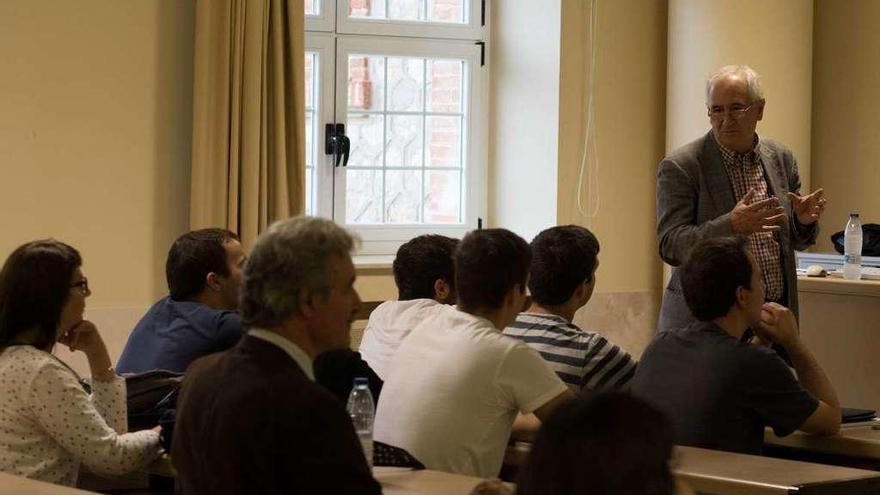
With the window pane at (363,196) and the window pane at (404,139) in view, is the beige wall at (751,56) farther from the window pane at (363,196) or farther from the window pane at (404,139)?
the window pane at (363,196)

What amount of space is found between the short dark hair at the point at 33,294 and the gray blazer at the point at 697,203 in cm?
199

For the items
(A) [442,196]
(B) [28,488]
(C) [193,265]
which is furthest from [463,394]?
(A) [442,196]

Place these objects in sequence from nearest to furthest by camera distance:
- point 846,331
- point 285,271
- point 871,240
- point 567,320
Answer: point 285,271, point 567,320, point 846,331, point 871,240

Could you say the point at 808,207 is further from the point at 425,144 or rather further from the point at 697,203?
the point at 425,144

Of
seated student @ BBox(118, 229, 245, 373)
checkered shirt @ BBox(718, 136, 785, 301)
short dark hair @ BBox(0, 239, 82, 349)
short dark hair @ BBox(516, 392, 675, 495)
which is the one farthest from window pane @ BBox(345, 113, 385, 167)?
short dark hair @ BBox(516, 392, 675, 495)

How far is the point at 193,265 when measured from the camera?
4.23 metres

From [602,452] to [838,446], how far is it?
2287 millimetres

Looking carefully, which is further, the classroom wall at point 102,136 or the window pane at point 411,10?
the window pane at point 411,10

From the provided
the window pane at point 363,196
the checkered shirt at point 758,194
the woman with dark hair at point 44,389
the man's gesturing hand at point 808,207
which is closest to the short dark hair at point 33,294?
the woman with dark hair at point 44,389

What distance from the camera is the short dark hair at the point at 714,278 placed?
3.49m

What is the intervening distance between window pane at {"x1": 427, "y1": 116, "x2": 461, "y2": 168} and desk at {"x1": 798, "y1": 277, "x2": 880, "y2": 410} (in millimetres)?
2226

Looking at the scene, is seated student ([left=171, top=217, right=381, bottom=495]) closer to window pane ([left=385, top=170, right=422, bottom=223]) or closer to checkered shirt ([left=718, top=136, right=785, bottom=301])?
checkered shirt ([left=718, top=136, right=785, bottom=301])

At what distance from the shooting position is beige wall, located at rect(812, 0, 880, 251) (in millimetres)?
6949

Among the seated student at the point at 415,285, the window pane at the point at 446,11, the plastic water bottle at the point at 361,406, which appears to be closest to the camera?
the plastic water bottle at the point at 361,406
